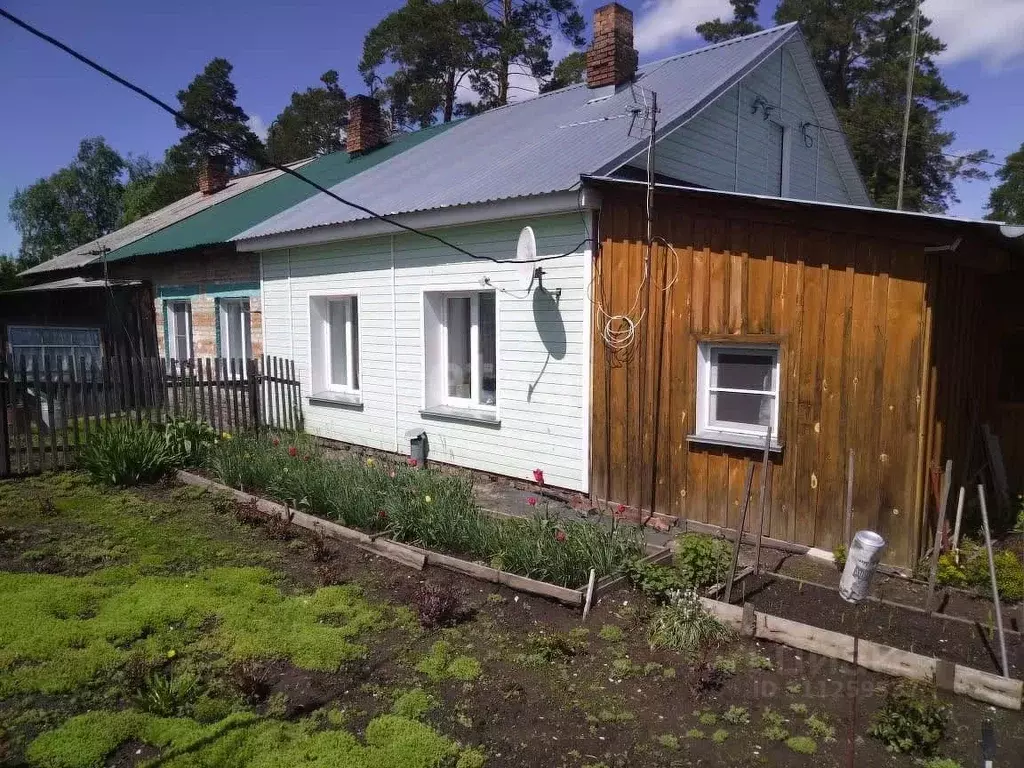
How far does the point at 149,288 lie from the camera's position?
1614 centimetres

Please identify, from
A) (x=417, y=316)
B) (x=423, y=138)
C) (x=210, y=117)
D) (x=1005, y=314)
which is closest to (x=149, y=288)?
(x=423, y=138)

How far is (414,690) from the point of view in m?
4.06

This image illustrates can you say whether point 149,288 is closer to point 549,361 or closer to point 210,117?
point 549,361

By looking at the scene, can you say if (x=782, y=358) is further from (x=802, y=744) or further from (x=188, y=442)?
(x=188, y=442)

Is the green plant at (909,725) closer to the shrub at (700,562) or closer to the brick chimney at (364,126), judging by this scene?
the shrub at (700,562)

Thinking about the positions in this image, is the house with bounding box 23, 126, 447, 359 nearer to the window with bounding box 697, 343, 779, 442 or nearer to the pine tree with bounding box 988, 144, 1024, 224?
the window with bounding box 697, 343, 779, 442

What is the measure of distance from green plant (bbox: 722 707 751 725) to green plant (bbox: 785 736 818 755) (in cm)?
24

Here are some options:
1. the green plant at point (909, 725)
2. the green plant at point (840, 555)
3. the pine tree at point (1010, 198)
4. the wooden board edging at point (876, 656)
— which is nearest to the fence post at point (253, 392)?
the wooden board edging at point (876, 656)

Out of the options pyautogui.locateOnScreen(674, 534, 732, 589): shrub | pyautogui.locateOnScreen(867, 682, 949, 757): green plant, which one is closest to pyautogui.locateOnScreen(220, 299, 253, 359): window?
pyautogui.locateOnScreen(674, 534, 732, 589): shrub

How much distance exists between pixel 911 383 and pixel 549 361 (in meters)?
3.63

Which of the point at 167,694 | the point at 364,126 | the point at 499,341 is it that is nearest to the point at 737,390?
the point at 499,341

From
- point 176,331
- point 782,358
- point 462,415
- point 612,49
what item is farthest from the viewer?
point 176,331

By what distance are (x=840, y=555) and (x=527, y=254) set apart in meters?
4.20

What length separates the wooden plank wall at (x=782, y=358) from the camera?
18.4 ft
